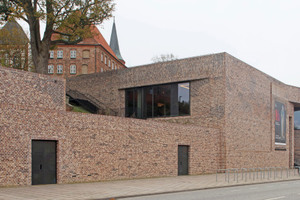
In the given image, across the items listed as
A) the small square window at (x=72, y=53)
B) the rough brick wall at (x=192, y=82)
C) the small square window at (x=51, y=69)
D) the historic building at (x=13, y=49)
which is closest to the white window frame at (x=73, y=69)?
the small square window at (x=72, y=53)

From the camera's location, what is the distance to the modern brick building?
54.6 feet

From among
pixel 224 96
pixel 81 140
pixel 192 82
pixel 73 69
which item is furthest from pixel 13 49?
pixel 81 140

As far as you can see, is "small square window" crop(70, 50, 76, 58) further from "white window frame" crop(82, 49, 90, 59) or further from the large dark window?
the large dark window

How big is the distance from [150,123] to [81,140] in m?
5.40

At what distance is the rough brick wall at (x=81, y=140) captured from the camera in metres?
15.8

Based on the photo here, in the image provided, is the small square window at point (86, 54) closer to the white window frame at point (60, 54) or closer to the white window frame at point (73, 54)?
the white window frame at point (73, 54)

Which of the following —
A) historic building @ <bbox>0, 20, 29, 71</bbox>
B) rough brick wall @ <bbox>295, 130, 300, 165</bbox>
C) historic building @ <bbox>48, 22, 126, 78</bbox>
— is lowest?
rough brick wall @ <bbox>295, 130, 300, 165</bbox>

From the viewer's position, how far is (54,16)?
2697 centimetres

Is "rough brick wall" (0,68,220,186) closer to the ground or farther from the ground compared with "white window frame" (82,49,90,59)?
closer to the ground

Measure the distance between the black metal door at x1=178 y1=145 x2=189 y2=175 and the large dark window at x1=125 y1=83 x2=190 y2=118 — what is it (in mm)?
5604

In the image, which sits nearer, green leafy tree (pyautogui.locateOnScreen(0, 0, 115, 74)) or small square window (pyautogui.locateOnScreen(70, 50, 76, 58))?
green leafy tree (pyautogui.locateOnScreen(0, 0, 115, 74))

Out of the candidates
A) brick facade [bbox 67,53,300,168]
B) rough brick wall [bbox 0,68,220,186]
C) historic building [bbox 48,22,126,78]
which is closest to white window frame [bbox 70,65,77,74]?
historic building [bbox 48,22,126,78]

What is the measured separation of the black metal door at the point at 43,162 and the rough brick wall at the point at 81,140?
27cm

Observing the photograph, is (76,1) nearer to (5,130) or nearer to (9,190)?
(5,130)
